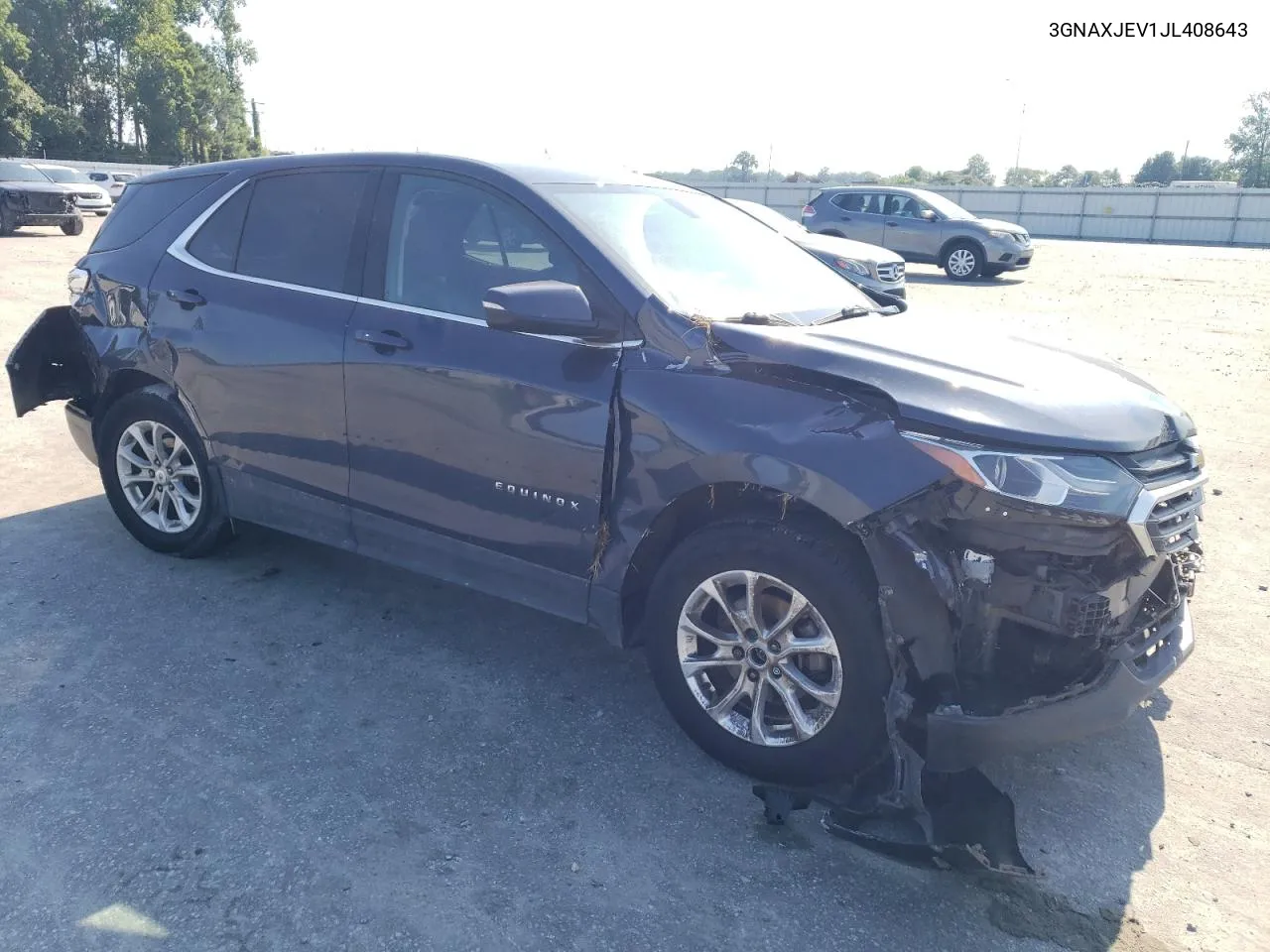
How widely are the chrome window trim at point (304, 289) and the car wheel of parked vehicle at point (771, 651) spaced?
76cm

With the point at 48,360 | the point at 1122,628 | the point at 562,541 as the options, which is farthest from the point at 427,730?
the point at 48,360

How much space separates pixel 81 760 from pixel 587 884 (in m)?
1.78

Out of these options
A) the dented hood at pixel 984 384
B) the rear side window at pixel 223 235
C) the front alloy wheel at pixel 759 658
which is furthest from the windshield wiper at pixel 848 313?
the rear side window at pixel 223 235

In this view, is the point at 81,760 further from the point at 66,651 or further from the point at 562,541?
the point at 562,541

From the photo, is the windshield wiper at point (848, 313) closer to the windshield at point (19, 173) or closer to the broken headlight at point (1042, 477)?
the broken headlight at point (1042, 477)

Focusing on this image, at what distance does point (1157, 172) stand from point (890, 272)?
93.1 meters

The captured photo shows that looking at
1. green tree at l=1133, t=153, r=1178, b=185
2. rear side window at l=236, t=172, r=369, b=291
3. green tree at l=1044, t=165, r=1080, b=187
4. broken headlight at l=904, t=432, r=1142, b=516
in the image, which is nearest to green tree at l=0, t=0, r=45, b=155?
rear side window at l=236, t=172, r=369, b=291

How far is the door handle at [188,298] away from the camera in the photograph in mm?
4352

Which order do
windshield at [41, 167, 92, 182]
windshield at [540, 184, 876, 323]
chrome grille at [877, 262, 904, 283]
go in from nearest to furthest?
windshield at [540, 184, 876, 323] < chrome grille at [877, 262, 904, 283] < windshield at [41, 167, 92, 182]

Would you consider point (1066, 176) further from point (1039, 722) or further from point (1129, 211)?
point (1039, 722)

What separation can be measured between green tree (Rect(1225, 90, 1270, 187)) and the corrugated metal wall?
37.1m

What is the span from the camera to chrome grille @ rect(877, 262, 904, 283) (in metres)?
13.1

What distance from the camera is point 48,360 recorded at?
5066 mm

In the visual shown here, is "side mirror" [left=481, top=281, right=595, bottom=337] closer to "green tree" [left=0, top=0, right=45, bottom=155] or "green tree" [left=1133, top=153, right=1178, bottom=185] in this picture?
"green tree" [left=0, top=0, right=45, bottom=155]
